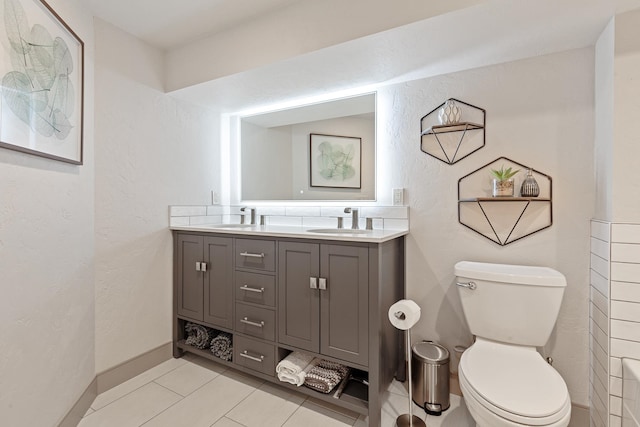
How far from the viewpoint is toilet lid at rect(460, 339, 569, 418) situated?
3.59 ft

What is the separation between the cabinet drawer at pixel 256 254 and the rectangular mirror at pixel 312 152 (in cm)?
73

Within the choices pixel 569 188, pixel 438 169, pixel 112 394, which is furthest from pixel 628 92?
pixel 112 394

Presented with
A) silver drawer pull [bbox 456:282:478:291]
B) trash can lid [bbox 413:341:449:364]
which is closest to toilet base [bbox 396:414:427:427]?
Result: trash can lid [bbox 413:341:449:364]

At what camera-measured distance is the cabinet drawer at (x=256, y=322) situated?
1.82 metres

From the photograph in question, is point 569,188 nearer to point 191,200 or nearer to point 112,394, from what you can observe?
point 191,200

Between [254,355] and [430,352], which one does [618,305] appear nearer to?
[430,352]

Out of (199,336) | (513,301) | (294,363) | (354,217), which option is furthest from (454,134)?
(199,336)

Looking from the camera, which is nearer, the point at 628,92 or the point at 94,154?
the point at 628,92

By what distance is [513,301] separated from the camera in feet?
4.87

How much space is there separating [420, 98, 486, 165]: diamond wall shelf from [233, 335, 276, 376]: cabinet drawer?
161 centimetres

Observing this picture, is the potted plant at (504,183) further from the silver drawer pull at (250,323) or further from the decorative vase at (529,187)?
the silver drawer pull at (250,323)

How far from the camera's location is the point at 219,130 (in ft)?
8.94

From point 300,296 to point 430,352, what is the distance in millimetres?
837

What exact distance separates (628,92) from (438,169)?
2.90 ft
